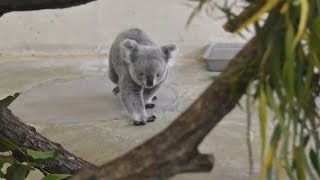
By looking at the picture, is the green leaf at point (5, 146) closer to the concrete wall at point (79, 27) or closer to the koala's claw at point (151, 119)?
the koala's claw at point (151, 119)

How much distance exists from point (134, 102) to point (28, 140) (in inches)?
70.3

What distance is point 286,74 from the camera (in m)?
0.36

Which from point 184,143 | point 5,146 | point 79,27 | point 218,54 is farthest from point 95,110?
point 184,143

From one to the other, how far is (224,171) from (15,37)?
3.38 m

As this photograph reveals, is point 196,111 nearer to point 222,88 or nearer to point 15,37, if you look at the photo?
point 222,88

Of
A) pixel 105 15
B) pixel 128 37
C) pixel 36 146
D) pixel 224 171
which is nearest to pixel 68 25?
pixel 105 15

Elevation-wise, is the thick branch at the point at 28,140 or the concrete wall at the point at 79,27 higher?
the thick branch at the point at 28,140

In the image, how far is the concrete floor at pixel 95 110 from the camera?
2604 mm

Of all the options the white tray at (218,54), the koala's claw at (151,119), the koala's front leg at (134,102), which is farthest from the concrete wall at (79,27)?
the koala's claw at (151,119)

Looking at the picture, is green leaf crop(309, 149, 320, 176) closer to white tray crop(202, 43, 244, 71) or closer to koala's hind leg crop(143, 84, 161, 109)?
koala's hind leg crop(143, 84, 161, 109)

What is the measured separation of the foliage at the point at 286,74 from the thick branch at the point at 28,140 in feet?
3.42

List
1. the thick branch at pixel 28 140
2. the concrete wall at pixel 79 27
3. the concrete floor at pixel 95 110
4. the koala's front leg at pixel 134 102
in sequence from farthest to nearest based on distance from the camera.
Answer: the concrete wall at pixel 79 27
the koala's front leg at pixel 134 102
the concrete floor at pixel 95 110
the thick branch at pixel 28 140

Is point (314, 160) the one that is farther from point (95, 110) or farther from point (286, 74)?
point (95, 110)

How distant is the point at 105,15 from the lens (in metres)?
5.12
